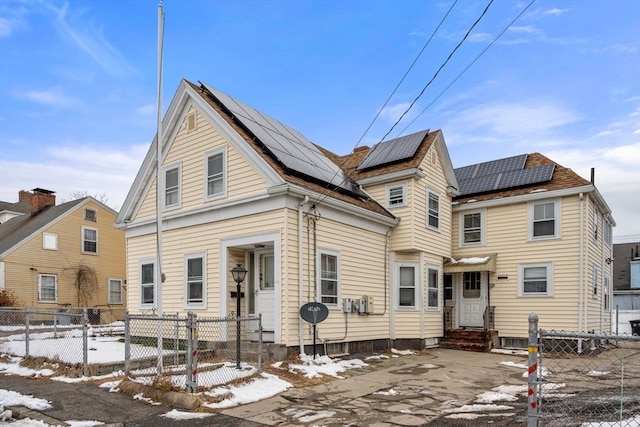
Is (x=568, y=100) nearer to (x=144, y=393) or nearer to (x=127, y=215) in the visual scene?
(x=144, y=393)

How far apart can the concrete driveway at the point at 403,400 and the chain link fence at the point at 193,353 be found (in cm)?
119

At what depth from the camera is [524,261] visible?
55.0 feet

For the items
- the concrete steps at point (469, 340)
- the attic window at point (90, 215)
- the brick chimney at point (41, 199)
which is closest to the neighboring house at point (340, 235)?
the concrete steps at point (469, 340)

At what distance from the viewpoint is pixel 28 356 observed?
36.7 feet

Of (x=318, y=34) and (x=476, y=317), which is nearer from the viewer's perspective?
(x=318, y=34)

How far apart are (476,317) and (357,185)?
636cm

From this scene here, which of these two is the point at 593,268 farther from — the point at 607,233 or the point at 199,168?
the point at 199,168

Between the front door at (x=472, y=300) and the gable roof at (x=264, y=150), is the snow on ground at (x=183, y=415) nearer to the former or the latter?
the gable roof at (x=264, y=150)

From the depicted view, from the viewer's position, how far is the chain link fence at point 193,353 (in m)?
8.27

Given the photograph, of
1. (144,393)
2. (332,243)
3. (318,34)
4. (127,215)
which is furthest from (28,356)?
(318,34)

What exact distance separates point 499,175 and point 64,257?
22.8 metres

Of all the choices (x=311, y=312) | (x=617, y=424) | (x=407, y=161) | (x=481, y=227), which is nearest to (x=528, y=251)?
(x=481, y=227)

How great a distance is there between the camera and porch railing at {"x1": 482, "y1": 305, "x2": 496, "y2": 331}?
16281mm

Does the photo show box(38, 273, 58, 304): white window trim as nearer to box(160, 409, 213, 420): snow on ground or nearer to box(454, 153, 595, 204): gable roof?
box(454, 153, 595, 204): gable roof
